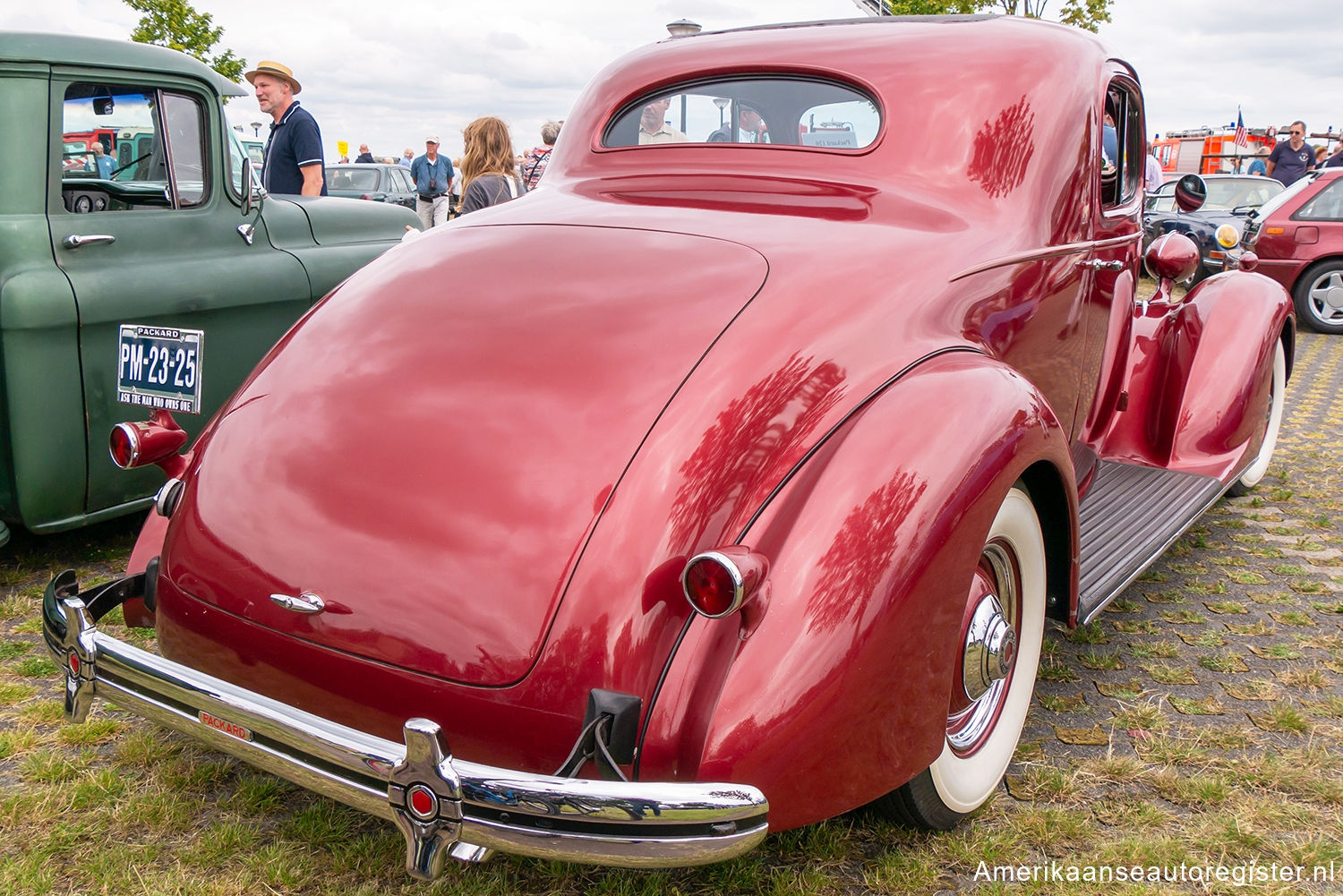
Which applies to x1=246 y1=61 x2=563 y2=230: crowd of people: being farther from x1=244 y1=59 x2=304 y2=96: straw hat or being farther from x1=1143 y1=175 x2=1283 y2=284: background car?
x1=1143 y1=175 x2=1283 y2=284: background car

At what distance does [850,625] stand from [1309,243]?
990cm

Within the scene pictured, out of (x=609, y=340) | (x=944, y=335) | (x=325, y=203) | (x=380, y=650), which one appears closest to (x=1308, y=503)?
(x=944, y=335)

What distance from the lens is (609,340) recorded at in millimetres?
2027

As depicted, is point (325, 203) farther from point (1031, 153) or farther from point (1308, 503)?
point (1308, 503)

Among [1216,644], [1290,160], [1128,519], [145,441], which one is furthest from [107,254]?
[1290,160]

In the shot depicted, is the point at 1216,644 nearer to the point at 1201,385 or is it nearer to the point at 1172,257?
the point at 1201,385

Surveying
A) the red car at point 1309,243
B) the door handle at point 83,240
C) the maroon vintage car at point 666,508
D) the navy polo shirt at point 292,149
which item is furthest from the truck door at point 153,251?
the red car at point 1309,243

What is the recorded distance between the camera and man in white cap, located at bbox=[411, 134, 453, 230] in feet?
48.2

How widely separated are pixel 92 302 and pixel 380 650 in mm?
2367

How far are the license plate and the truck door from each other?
81 centimetres

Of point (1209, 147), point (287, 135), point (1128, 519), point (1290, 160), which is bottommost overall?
point (1128, 519)

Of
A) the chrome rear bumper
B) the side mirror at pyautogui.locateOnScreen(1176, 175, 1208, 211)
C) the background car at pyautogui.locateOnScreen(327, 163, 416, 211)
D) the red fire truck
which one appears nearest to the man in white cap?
the background car at pyautogui.locateOnScreen(327, 163, 416, 211)

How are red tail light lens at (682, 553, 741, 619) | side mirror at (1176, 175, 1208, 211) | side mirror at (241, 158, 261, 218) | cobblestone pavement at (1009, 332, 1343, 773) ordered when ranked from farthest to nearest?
side mirror at (241, 158, 261, 218) < side mirror at (1176, 175, 1208, 211) < cobblestone pavement at (1009, 332, 1343, 773) < red tail light lens at (682, 553, 741, 619)

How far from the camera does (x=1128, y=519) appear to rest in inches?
129
